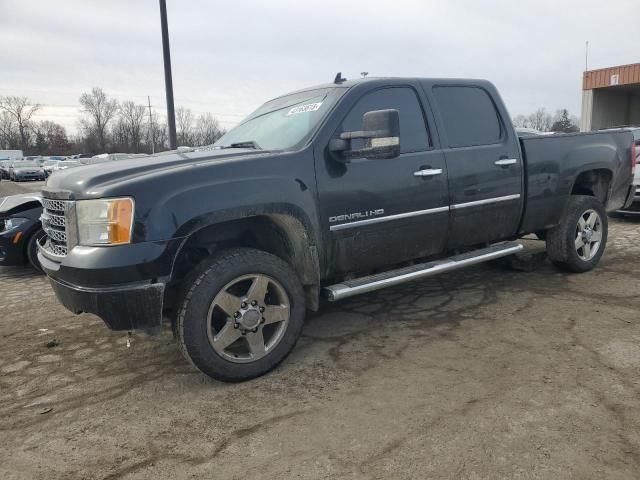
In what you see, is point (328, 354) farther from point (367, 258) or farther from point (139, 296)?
point (139, 296)

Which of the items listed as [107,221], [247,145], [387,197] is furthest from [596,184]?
[107,221]

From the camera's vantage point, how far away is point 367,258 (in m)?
3.68

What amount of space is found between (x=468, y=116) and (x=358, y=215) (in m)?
1.61

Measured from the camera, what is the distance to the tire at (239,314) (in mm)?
2898

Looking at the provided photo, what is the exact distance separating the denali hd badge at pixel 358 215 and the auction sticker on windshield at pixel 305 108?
861 millimetres

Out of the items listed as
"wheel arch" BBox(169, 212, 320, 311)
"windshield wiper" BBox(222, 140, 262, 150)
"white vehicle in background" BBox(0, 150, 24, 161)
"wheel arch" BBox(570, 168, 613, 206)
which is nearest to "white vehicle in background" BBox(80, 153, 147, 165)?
"windshield wiper" BBox(222, 140, 262, 150)

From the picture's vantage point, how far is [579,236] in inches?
204

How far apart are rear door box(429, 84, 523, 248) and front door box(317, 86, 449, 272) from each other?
17 centimetres

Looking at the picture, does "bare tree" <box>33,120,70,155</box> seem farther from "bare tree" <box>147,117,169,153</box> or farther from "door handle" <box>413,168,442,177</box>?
"door handle" <box>413,168,442,177</box>

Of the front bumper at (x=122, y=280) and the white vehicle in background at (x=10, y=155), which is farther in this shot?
the white vehicle in background at (x=10, y=155)

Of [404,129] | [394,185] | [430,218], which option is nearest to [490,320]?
[430,218]

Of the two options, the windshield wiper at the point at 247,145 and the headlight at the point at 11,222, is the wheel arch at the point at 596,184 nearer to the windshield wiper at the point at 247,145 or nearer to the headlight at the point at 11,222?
the windshield wiper at the point at 247,145

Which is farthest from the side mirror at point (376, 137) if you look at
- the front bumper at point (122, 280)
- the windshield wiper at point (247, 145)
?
the front bumper at point (122, 280)

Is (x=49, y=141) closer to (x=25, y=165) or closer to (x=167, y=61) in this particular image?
(x=25, y=165)
